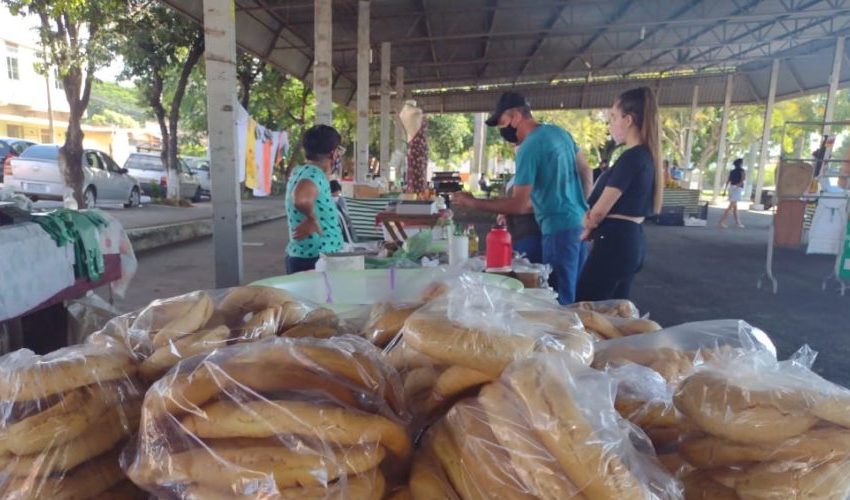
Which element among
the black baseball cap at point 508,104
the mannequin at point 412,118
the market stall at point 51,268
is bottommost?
the market stall at point 51,268

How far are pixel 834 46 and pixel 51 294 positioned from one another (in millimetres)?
18503

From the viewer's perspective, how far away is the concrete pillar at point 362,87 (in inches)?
399

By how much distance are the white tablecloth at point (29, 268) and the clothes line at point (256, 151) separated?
1.63m

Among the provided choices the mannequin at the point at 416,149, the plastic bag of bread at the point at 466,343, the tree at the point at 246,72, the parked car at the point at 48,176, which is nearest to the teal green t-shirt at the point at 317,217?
the plastic bag of bread at the point at 466,343

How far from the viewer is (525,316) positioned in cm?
113

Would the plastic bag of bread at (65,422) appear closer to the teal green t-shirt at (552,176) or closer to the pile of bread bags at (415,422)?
the pile of bread bags at (415,422)

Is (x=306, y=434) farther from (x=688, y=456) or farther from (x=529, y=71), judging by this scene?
(x=529, y=71)

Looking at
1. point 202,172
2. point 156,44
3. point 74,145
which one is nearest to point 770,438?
point 74,145

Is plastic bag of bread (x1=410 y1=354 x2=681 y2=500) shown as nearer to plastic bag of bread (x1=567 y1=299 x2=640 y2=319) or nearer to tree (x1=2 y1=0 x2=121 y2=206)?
plastic bag of bread (x1=567 y1=299 x2=640 y2=319)

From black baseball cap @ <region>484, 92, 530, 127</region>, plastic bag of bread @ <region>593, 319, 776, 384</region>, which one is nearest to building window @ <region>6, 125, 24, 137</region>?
black baseball cap @ <region>484, 92, 530, 127</region>

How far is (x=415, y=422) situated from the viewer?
96 cm

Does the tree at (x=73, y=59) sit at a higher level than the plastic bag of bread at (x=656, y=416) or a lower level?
higher

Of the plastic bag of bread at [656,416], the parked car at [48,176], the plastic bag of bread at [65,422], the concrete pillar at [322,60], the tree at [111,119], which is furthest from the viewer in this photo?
the tree at [111,119]

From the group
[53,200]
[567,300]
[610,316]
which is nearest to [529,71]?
[53,200]
